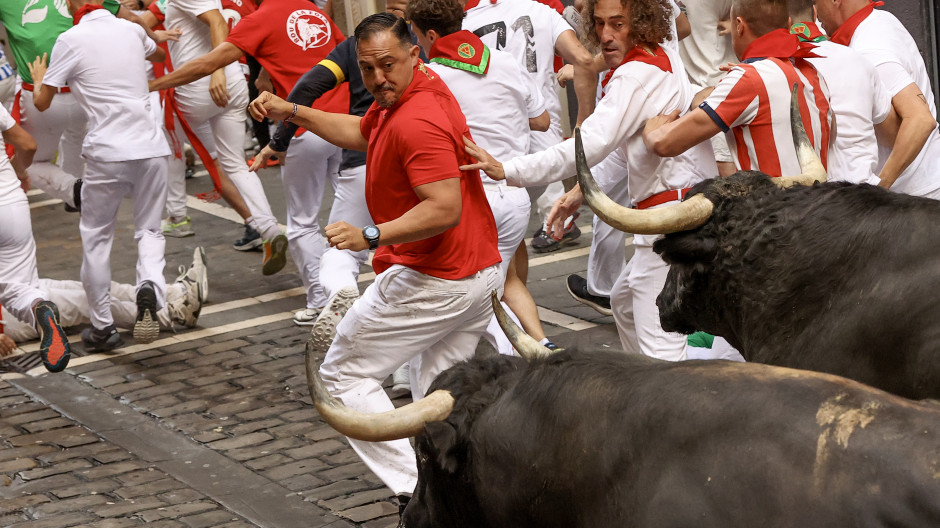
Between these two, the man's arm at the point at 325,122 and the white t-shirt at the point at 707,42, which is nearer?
the man's arm at the point at 325,122

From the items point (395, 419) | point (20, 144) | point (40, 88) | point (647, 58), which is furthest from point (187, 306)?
point (395, 419)

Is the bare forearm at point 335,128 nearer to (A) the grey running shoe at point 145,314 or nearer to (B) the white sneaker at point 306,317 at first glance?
(B) the white sneaker at point 306,317

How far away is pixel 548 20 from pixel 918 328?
551cm

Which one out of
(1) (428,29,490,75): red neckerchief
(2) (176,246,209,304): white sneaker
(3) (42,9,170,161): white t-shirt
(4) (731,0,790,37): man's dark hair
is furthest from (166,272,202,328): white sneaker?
(4) (731,0,790,37): man's dark hair

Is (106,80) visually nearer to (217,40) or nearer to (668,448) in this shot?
(217,40)

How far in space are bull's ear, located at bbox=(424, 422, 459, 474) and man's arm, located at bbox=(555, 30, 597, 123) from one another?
4903 millimetres

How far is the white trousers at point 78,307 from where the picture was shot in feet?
30.5

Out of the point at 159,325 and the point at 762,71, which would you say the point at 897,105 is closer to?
the point at 762,71

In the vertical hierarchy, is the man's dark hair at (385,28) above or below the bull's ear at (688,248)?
above

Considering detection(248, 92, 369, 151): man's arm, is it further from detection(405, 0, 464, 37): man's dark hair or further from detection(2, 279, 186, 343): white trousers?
detection(2, 279, 186, 343): white trousers

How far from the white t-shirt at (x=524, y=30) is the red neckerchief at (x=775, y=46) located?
3216 mm

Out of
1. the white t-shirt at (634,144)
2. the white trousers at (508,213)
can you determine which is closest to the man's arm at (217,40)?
the white trousers at (508,213)

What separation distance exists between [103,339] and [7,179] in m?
1.34

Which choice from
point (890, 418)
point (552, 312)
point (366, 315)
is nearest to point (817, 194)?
point (890, 418)
